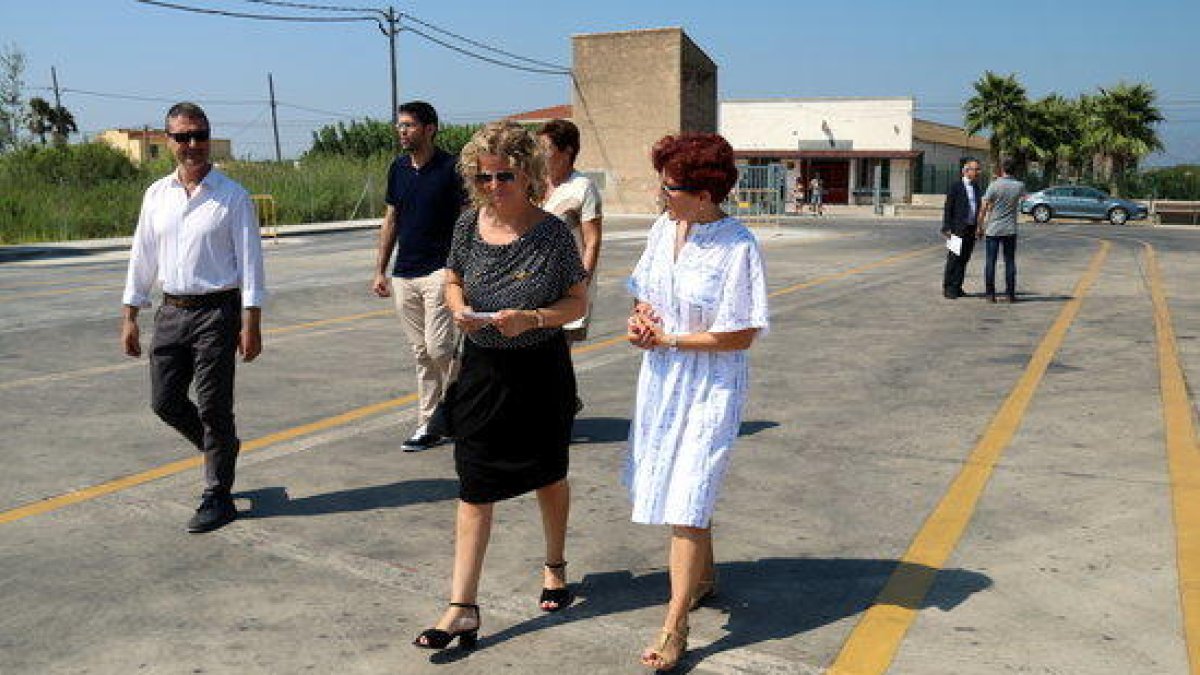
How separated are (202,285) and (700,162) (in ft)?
8.13

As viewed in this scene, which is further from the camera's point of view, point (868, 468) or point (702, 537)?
point (868, 468)

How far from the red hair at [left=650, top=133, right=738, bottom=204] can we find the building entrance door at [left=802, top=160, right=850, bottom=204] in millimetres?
58137

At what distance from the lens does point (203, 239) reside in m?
4.76

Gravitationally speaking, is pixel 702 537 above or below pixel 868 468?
above

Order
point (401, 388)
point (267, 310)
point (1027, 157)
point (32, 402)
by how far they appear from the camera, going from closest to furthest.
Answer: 1. point (32, 402)
2. point (401, 388)
3. point (267, 310)
4. point (1027, 157)

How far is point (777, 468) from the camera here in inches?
227

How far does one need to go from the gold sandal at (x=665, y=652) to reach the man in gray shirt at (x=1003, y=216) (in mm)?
10490

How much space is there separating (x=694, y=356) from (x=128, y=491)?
130 inches

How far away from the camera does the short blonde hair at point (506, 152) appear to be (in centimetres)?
363

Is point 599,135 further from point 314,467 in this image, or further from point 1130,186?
point 314,467

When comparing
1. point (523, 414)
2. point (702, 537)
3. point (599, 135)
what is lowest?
point (702, 537)

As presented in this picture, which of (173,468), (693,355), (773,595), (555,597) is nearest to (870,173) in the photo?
(173,468)

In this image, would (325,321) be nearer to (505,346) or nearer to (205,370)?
(205,370)

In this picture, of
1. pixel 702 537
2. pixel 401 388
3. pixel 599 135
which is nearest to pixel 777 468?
pixel 702 537
